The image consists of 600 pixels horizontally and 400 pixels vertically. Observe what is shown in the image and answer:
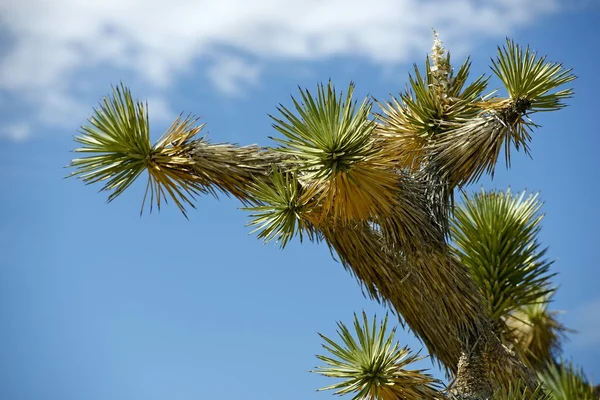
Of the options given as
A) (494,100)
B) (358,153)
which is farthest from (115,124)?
(494,100)

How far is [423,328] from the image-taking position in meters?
6.21

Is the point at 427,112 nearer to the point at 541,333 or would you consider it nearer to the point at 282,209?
the point at 282,209

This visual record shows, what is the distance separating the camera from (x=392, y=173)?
213 inches

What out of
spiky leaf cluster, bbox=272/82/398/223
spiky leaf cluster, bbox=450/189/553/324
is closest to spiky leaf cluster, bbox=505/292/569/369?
spiky leaf cluster, bbox=450/189/553/324

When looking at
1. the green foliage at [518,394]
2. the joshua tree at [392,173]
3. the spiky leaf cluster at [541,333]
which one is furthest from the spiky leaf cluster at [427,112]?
the spiky leaf cluster at [541,333]

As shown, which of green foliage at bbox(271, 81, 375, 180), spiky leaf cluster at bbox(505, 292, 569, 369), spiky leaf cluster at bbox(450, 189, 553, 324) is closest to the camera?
green foliage at bbox(271, 81, 375, 180)

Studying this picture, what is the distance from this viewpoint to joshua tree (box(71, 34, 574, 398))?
5137mm

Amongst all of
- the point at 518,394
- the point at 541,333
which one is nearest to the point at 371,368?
the point at 518,394

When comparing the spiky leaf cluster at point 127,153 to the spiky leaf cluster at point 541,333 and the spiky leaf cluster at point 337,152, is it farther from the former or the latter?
the spiky leaf cluster at point 541,333

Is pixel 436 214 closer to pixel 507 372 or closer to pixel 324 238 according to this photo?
pixel 324 238

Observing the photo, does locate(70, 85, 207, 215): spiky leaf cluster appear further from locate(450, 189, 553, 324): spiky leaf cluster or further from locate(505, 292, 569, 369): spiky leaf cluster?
locate(505, 292, 569, 369): spiky leaf cluster

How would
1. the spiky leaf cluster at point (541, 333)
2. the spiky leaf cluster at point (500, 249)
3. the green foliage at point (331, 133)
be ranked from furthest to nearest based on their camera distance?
the spiky leaf cluster at point (541, 333)
the spiky leaf cluster at point (500, 249)
the green foliage at point (331, 133)

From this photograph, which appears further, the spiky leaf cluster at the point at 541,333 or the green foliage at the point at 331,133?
the spiky leaf cluster at the point at 541,333

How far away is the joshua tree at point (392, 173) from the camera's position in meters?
5.14
